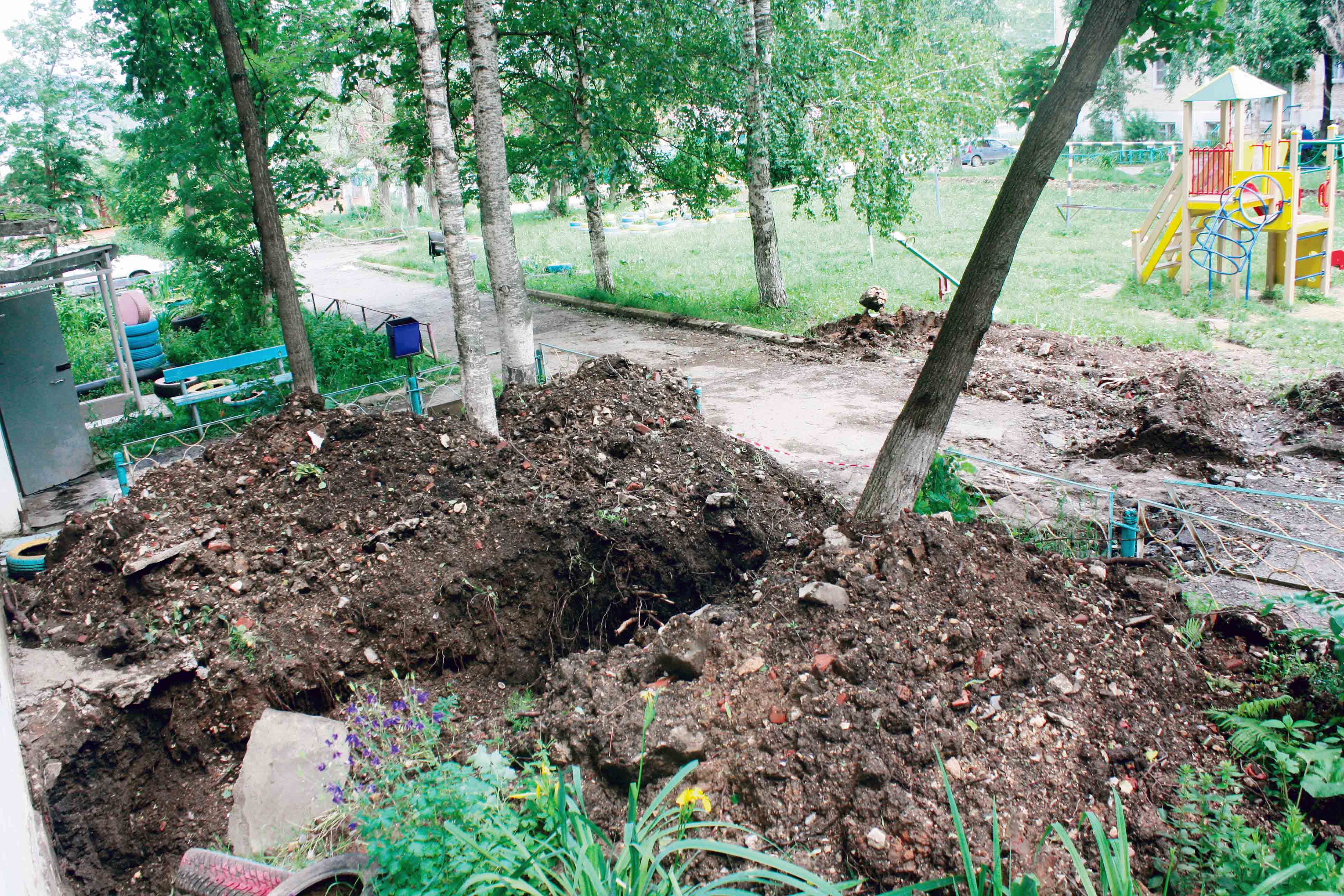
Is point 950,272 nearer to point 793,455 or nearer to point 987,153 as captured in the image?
point 793,455

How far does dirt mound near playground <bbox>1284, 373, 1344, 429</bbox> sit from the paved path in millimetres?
2236

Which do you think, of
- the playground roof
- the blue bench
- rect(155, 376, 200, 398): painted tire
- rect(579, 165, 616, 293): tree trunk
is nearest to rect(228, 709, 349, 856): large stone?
the blue bench

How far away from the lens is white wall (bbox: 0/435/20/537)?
8195mm

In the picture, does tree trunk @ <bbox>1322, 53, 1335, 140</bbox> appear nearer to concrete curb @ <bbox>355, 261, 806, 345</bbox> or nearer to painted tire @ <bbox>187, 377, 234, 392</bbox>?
concrete curb @ <bbox>355, 261, 806, 345</bbox>

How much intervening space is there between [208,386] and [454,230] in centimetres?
494

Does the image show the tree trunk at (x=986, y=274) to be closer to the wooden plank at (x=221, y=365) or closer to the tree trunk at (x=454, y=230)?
the tree trunk at (x=454, y=230)

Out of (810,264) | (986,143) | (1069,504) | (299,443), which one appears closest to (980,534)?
(1069,504)

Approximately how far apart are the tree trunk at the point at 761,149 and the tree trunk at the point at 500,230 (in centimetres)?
490

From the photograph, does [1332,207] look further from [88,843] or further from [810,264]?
[88,843]

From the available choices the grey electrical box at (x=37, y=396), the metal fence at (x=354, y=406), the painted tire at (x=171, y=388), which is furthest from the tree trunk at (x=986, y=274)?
the painted tire at (x=171, y=388)

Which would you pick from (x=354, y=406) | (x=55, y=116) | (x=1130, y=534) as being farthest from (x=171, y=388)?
(x=55, y=116)

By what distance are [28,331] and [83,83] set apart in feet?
97.7

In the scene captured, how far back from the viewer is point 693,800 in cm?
350

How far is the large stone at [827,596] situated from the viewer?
14.4ft
